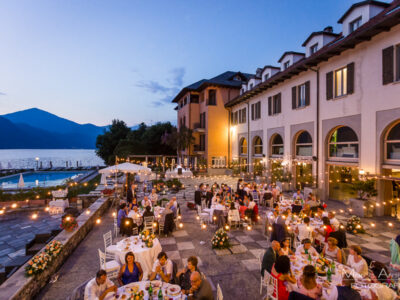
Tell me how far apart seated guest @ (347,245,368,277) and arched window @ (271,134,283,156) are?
14884 millimetres

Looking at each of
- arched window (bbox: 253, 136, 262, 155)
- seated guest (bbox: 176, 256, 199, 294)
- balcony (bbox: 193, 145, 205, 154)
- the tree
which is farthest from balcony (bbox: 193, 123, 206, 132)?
seated guest (bbox: 176, 256, 199, 294)

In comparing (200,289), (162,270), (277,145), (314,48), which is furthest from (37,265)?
(277,145)

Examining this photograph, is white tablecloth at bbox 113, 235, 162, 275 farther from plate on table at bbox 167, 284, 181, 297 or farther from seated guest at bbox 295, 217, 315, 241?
seated guest at bbox 295, 217, 315, 241

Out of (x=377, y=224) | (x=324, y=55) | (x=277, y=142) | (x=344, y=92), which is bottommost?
(x=377, y=224)

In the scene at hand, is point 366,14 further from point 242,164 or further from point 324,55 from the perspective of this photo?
point 242,164

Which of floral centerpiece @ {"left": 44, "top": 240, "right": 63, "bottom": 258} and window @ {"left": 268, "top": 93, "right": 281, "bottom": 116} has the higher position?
window @ {"left": 268, "top": 93, "right": 281, "bottom": 116}

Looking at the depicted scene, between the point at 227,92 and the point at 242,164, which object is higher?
the point at 227,92

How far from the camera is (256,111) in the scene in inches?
906

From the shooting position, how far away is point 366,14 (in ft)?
36.6

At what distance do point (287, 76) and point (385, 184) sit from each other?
32.7ft

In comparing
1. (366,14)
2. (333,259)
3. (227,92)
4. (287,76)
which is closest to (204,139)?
(227,92)

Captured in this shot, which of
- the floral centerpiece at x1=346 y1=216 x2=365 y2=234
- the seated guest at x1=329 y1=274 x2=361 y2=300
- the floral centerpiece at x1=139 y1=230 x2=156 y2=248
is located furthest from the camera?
the floral centerpiece at x1=346 y1=216 x2=365 y2=234

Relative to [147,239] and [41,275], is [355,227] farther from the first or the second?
[41,275]

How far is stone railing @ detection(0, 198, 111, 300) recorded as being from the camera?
4.74 meters
